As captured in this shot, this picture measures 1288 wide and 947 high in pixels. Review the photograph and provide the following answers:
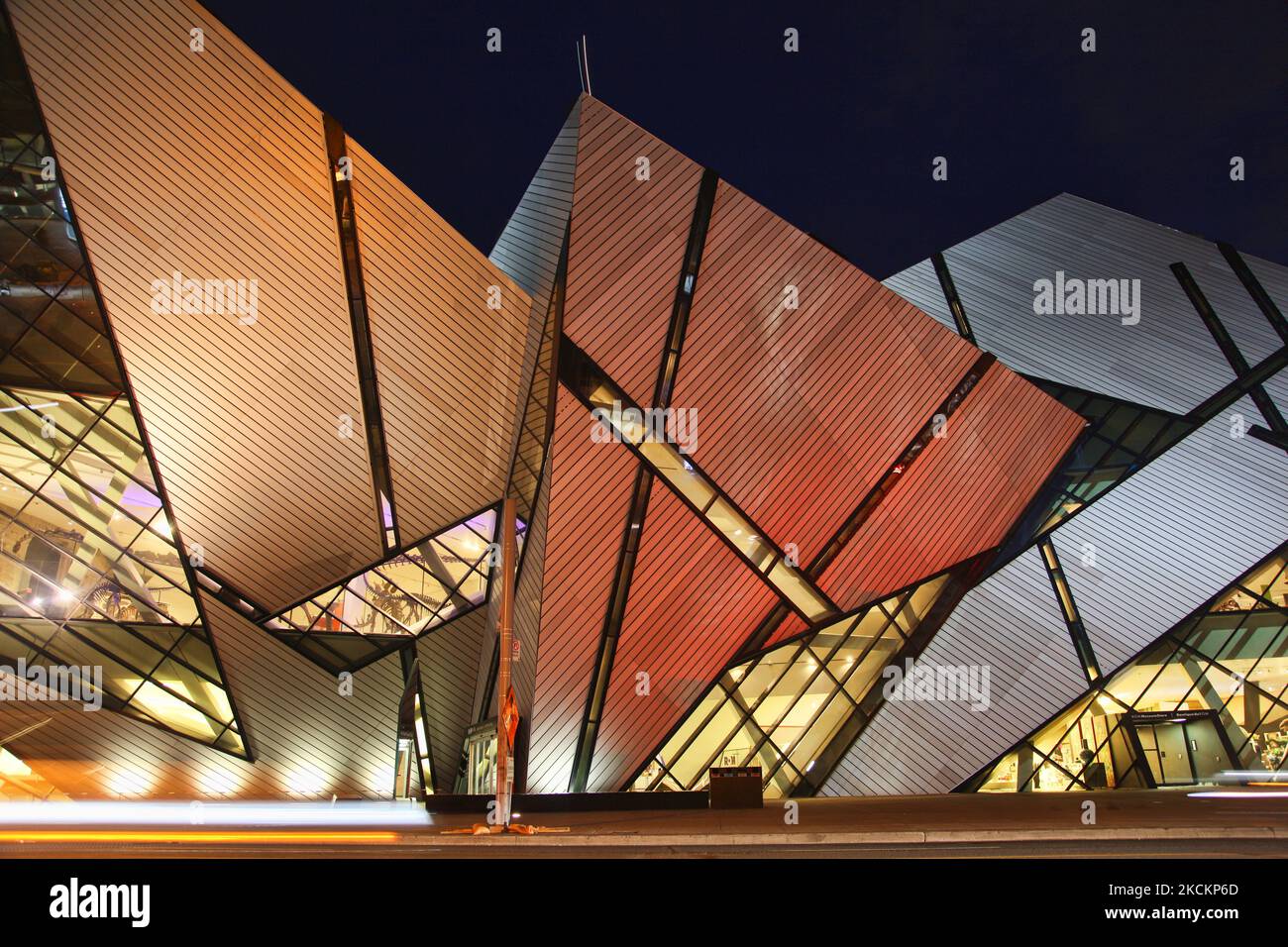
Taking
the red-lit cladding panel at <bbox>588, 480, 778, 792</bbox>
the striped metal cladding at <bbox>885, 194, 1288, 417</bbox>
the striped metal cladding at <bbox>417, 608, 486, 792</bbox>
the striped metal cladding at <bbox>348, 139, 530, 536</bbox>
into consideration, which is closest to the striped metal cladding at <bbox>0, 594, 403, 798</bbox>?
the striped metal cladding at <bbox>417, 608, 486, 792</bbox>

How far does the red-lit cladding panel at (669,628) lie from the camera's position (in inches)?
794

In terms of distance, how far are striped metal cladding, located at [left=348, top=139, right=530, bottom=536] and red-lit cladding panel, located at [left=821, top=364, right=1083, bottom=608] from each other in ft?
30.6

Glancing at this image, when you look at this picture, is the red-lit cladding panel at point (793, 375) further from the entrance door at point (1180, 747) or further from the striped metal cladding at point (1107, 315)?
the entrance door at point (1180, 747)

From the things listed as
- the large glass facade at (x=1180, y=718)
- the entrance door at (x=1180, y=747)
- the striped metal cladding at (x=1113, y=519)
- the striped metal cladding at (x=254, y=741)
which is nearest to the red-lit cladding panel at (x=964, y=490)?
the striped metal cladding at (x=1113, y=519)

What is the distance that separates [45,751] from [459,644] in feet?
30.2

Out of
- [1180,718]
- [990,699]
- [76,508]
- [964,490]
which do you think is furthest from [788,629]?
[76,508]

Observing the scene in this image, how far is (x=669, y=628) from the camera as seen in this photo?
68.4ft

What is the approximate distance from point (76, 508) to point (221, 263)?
6.43 meters

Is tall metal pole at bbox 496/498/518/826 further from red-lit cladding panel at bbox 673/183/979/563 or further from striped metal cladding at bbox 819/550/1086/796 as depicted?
striped metal cladding at bbox 819/550/1086/796

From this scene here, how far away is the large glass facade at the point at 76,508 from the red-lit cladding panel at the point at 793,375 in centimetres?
1259

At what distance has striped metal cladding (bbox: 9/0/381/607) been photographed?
19.1 m

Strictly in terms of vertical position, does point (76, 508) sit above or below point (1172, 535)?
above

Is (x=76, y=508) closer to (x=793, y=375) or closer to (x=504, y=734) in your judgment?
(x=504, y=734)
